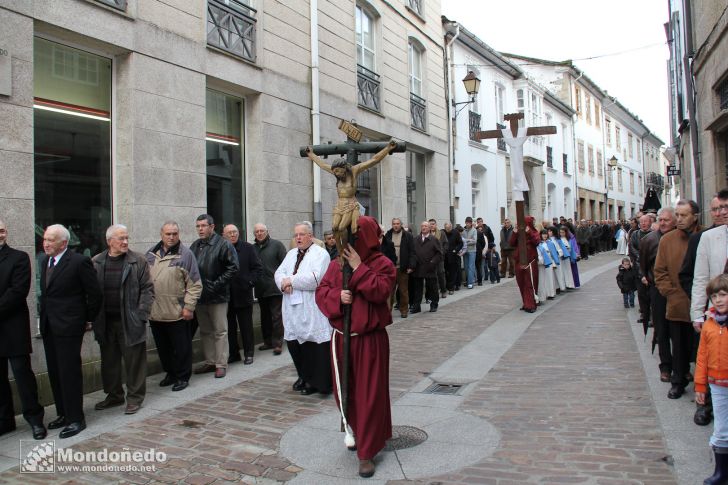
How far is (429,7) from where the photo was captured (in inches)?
674

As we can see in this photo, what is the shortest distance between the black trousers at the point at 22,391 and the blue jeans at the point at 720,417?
538 cm

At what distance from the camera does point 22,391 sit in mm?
5293

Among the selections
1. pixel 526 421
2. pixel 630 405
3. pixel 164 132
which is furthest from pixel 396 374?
pixel 164 132

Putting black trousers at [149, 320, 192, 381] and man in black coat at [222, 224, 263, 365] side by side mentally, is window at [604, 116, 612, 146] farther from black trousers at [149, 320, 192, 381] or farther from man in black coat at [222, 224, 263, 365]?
black trousers at [149, 320, 192, 381]

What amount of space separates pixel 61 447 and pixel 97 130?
4287 millimetres

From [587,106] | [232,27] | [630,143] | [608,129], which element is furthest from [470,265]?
[630,143]

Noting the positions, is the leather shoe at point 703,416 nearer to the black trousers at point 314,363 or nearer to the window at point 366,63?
the black trousers at point 314,363

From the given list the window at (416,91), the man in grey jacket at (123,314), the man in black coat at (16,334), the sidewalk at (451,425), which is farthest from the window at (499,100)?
the man in black coat at (16,334)

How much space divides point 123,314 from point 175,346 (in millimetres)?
981

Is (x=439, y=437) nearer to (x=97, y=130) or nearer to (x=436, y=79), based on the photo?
(x=97, y=130)

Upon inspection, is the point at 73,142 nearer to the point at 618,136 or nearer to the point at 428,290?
the point at 428,290

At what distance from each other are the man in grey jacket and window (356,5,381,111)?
8.20 meters

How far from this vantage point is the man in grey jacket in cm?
595

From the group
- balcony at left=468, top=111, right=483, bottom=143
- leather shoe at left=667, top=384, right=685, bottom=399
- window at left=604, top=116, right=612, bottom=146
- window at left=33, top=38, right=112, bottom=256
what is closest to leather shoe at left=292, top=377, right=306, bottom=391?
window at left=33, top=38, right=112, bottom=256
